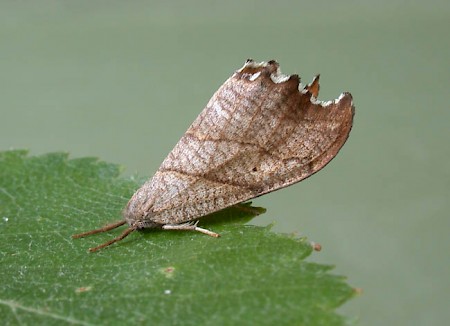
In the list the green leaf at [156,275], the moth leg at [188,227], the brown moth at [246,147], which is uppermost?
the brown moth at [246,147]

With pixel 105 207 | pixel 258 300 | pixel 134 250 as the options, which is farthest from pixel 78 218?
pixel 258 300

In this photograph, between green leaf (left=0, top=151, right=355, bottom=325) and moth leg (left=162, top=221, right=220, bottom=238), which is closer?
green leaf (left=0, top=151, right=355, bottom=325)

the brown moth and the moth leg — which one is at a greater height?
the brown moth

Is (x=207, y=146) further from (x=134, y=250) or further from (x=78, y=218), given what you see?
(x=78, y=218)

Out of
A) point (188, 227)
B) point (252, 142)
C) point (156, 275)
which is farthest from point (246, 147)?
point (156, 275)

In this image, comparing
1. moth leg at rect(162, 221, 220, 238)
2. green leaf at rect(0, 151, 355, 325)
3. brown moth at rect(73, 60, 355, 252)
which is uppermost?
brown moth at rect(73, 60, 355, 252)

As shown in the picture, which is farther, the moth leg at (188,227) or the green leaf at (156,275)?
the moth leg at (188,227)
